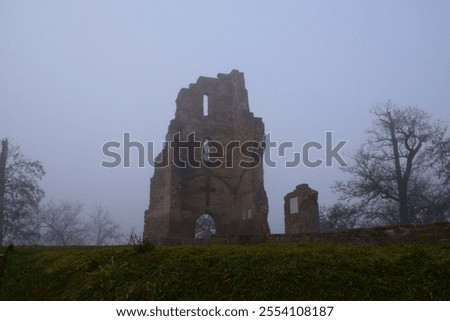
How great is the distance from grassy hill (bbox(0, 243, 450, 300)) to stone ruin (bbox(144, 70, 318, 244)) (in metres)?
16.1

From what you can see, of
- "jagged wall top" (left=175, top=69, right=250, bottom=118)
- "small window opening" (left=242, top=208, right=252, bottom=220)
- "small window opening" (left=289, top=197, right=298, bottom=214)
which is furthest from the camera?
"jagged wall top" (left=175, top=69, right=250, bottom=118)

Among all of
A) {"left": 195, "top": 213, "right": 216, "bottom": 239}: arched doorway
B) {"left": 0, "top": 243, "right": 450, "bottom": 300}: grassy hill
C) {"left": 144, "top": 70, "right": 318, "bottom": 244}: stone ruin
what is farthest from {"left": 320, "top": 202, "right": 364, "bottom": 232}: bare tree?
{"left": 0, "top": 243, "right": 450, "bottom": 300}: grassy hill

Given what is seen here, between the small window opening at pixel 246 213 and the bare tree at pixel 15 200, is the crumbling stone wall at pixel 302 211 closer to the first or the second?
the small window opening at pixel 246 213

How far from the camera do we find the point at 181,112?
25422 mm

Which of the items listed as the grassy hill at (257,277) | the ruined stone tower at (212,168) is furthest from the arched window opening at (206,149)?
the grassy hill at (257,277)

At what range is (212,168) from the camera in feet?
81.4

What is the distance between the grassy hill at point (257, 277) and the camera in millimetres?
3980

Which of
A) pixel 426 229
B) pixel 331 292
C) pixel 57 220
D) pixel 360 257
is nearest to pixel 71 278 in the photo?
pixel 331 292

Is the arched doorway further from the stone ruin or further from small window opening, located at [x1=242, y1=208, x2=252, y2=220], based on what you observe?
small window opening, located at [x1=242, y1=208, x2=252, y2=220]

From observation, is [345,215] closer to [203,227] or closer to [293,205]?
[293,205]

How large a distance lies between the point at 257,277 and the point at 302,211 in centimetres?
1332

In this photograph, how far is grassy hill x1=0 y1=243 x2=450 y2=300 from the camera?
398cm

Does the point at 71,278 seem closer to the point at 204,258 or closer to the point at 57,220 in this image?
the point at 204,258

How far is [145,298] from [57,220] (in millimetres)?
48822
